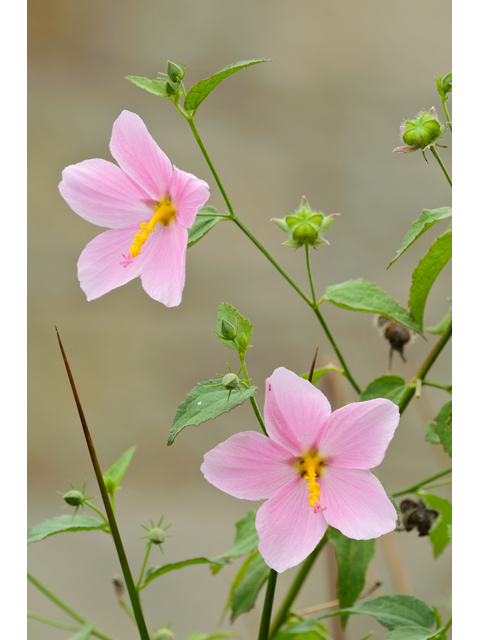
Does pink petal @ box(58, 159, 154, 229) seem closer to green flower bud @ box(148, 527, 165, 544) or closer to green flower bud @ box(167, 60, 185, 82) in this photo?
green flower bud @ box(167, 60, 185, 82)

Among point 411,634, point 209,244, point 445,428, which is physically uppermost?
point 209,244

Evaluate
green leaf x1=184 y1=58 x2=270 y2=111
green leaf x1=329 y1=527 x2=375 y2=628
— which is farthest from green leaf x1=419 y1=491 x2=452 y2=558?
green leaf x1=184 y1=58 x2=270 y2=111

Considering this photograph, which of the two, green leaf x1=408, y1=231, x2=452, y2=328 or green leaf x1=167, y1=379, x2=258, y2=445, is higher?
green leaf x1=408, y1=231, x2=452, y2=328

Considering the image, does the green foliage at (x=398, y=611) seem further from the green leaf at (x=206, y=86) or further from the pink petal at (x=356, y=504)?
the green leaf at (x=206, y=86)

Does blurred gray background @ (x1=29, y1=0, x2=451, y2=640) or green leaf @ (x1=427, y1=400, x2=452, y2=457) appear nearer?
green leaf @ (x1=427, y1=400, x2=452, y2=457)

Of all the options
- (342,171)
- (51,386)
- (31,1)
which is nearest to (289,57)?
(342,171)

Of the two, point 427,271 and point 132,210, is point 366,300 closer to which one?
point 427,271

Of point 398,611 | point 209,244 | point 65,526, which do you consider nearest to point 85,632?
point 65,526

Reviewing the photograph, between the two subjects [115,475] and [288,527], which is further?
[115,475]
